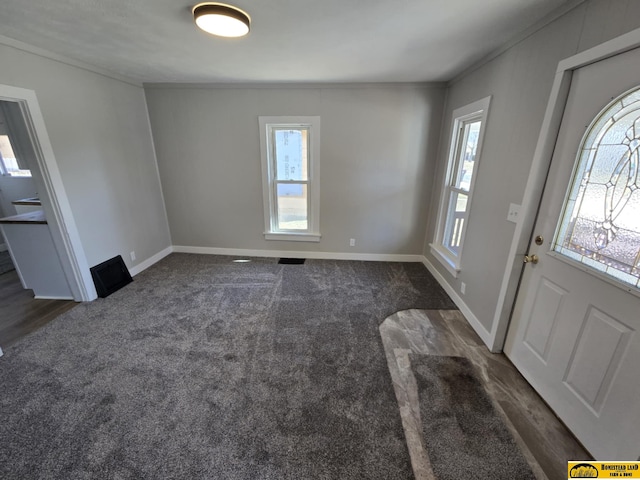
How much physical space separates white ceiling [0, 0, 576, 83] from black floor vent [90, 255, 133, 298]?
2122 mm

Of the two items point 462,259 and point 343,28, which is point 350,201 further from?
point 343,28

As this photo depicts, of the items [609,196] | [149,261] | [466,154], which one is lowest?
[149,261]

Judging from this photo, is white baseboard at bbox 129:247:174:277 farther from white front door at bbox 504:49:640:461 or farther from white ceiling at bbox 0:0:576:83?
white front door at bbox 504:49:640:461

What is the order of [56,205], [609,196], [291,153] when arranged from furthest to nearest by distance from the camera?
[291,153] → [56,205] → [609,196]

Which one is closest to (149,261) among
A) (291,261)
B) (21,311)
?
(21,311)

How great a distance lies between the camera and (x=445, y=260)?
3055mm

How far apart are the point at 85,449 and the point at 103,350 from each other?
0.91 metres

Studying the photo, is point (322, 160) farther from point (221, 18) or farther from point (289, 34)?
point (221, 18)

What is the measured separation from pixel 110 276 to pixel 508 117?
4314 millimetres

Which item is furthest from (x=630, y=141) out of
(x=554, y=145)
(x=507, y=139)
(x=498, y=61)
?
(x=498, y=61)

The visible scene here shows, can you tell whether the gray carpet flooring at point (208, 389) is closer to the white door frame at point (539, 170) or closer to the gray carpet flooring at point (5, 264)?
the white door frame at point (539, 170)

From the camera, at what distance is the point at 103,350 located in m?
2.10

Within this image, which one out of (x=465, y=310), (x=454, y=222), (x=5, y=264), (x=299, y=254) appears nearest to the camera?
(x=465, y=310)

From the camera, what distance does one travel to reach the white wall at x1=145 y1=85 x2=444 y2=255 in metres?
3.33
